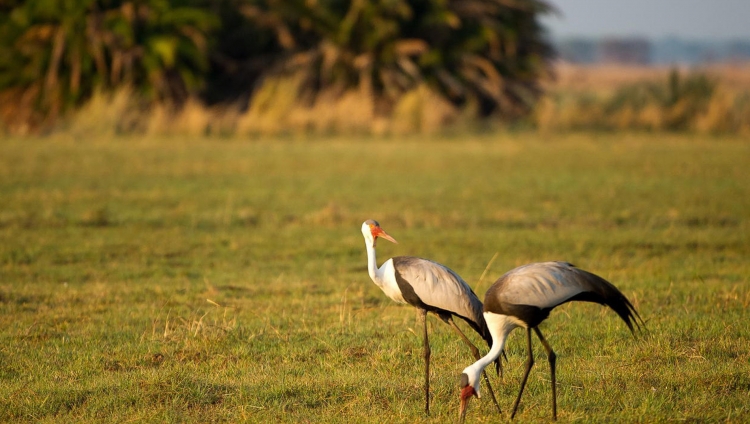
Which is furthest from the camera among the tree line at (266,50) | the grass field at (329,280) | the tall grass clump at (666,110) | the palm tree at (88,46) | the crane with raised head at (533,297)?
the tall grass clump at (666,110)

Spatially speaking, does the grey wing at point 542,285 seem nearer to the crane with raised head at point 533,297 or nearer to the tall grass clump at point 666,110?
the crane with raised head at point 533,297

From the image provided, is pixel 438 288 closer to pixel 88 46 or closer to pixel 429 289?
pixel 429 289

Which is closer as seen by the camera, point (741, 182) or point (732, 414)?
point (732, 414)

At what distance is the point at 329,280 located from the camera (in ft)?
30.0

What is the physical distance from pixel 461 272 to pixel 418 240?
179cm

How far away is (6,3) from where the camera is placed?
24.0 m

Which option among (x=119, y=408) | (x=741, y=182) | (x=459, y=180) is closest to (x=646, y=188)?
(x=741, y=182)

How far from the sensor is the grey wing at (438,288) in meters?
5.71

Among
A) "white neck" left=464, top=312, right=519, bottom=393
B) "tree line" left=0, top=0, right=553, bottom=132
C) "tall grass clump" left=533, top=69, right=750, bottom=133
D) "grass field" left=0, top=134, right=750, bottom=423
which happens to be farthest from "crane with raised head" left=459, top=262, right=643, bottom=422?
"tall grass clump" left=533, top=69, right=750, bottom=133

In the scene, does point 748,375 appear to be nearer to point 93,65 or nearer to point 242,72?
point 93,65

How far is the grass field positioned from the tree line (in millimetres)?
4587

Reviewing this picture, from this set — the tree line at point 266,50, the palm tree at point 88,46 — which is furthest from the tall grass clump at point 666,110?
the palm tree at point 88,46

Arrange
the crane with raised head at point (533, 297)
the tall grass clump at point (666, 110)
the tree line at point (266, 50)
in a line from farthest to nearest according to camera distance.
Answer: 1. the tall grass clump at point (666, 110)
2. the tree line at point (266, 50)
3. the crane with raised head at point (533, 297)

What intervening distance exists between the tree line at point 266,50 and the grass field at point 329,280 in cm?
459
